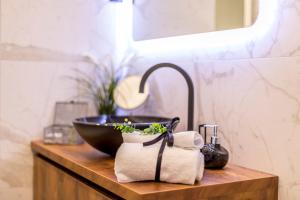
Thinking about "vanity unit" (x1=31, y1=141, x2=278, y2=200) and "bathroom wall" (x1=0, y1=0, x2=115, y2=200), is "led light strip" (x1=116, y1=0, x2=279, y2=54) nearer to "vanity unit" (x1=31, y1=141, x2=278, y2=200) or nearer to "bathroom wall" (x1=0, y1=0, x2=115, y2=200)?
"bathroom wall" (x1=0, y1=0, x2=115, y2=200)

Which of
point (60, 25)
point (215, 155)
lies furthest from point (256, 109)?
point (60, 25)

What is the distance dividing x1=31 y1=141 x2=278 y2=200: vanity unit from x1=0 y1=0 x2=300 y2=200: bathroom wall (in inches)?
3.4

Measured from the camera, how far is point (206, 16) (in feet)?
4.81

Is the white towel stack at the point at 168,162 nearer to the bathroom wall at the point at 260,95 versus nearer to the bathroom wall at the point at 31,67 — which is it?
the bathroom wall at the point at 260,95

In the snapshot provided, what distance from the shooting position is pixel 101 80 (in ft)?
6.29

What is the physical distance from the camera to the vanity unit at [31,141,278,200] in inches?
41.2

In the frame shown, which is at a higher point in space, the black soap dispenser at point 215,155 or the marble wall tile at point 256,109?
the marble wall tile at point 256,109

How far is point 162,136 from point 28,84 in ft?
2.80

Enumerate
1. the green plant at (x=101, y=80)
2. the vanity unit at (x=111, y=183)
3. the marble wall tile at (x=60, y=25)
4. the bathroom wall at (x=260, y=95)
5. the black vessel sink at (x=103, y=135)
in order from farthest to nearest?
the green plant at (x=101, y=80)
the marble wall tile at (x=60, y=25)
the black vessel sink at (x=103, y=135)
the bathroom wall at (x=260, y=95)
the vanity unit at (x=111, y=183)

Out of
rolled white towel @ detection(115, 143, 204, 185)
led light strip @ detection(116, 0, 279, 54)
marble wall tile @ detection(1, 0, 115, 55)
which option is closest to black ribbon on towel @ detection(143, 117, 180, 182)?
rolled white towel @ detection(115, 143, 204, 185)

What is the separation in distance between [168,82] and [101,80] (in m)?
0.38

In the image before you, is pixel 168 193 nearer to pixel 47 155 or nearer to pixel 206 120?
pixel 206 120

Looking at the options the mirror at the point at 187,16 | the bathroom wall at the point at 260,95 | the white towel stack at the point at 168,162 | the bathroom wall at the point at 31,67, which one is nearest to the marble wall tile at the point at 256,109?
the bathroom wall at the point at 260,95

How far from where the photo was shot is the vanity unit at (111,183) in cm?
105
